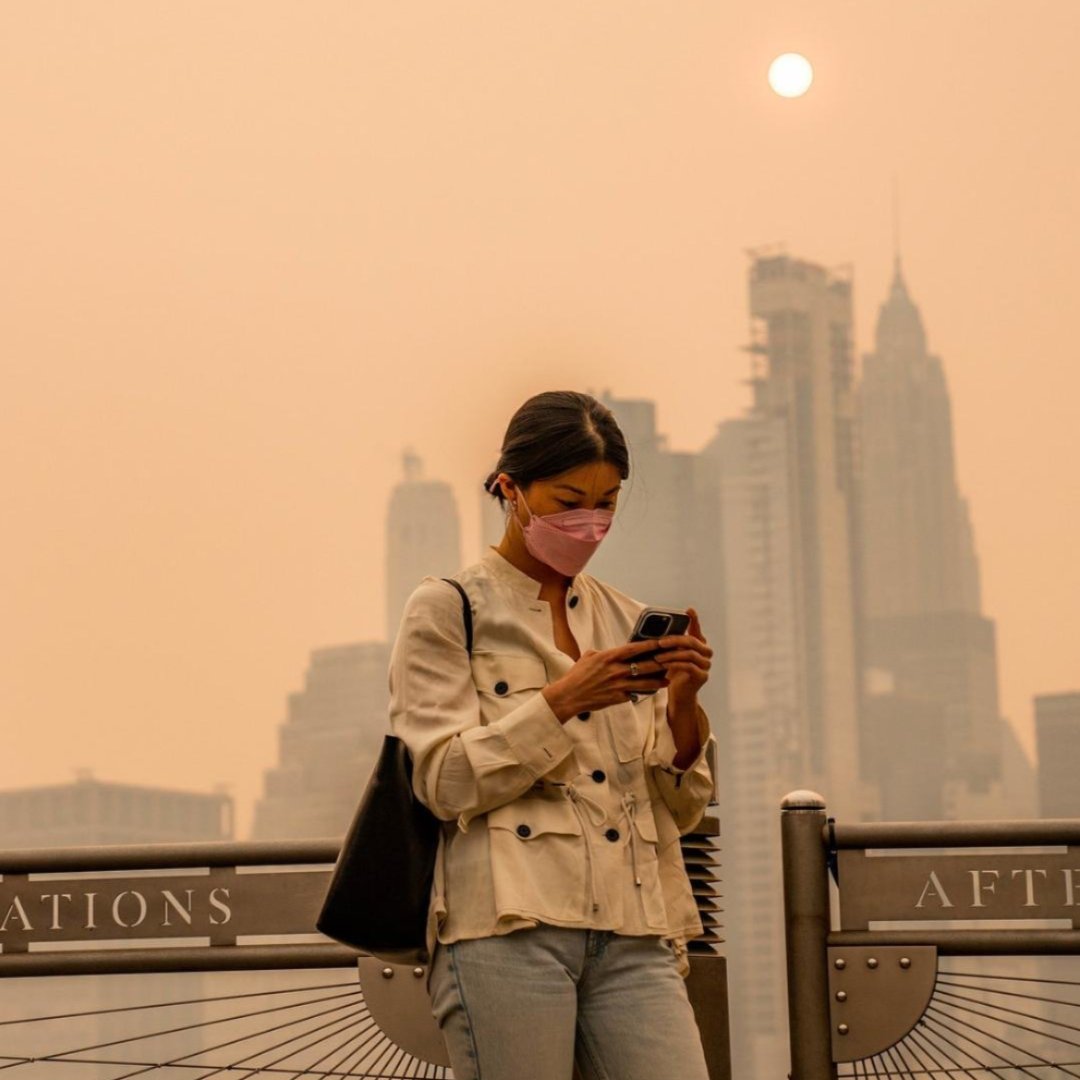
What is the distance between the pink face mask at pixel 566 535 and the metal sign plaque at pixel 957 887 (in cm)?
136

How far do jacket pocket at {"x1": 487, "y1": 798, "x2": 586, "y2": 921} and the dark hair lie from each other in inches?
18.9

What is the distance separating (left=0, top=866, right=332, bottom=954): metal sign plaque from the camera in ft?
12.7

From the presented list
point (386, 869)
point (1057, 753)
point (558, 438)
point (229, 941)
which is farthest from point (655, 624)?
point (1057, 753)

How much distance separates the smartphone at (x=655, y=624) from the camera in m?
2.65

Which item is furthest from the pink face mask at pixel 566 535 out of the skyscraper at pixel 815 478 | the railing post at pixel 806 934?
the skyscraper at pixel 815 478

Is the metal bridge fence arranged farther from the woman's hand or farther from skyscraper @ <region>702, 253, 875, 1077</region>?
skyscraper @ <region>702, 253, 875, 1077</region>

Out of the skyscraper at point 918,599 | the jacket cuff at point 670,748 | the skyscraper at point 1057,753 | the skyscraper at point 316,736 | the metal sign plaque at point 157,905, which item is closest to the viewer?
the jacket cuff at point 670,748

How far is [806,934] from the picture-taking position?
3.82 meters

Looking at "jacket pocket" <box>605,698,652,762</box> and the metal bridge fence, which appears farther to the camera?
the metal bridge fence

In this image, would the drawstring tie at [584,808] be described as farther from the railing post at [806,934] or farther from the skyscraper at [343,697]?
the skyscraper at [343,697]

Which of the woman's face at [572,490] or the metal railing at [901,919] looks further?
the metal railing at [901,919]

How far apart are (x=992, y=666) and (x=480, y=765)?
48.6 metres

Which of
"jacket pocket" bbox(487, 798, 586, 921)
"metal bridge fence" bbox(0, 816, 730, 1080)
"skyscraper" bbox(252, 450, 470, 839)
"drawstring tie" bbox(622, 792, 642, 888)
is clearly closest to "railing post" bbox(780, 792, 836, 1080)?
"metal bridge fence" bbox(0, 816, 730, 1080)

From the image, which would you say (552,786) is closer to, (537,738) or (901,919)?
(537,738)
